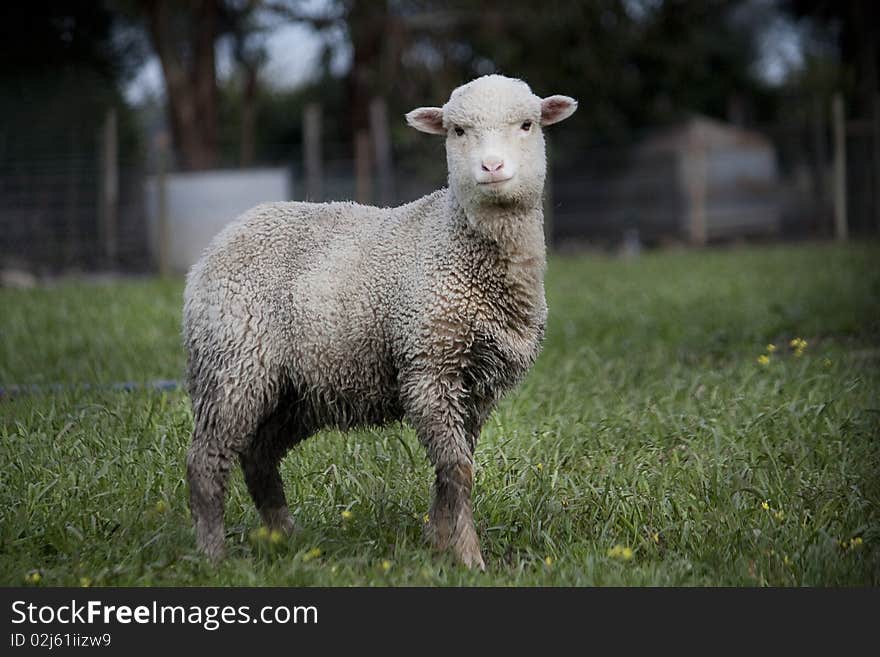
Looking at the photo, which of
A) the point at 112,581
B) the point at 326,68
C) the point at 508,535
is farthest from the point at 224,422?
the point at 326,68

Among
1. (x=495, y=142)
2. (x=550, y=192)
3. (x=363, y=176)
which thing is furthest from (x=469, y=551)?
(x=550, y=192)

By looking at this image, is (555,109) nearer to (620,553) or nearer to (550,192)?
(620,553)

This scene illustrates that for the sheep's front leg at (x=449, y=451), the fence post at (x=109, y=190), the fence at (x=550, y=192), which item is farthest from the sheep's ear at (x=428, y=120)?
the fence post at (x=109, y=190)

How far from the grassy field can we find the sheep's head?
1196mm

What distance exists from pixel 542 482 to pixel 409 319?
1.02m

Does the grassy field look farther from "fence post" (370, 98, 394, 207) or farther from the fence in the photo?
Result: "fence post" (370, 98, 394, 207)

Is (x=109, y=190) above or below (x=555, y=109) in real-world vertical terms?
below

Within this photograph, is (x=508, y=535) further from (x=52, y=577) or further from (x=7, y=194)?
(x=7, y=194)

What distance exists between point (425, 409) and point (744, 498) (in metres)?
1.33

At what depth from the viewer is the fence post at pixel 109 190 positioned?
15.0 m

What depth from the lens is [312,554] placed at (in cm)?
367

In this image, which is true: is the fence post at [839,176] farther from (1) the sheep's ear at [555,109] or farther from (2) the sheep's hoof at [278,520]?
(2) the sheep's hoof at [278,520]

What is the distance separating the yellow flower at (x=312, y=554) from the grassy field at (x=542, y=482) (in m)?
0.02

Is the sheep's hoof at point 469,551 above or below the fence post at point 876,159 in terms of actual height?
below
